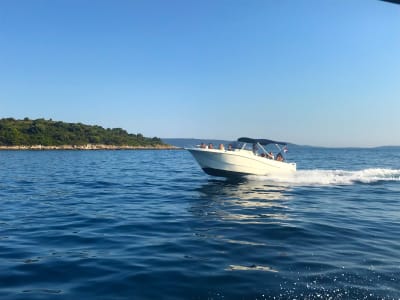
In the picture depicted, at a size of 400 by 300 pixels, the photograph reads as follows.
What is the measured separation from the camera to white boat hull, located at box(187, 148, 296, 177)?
1036 inches

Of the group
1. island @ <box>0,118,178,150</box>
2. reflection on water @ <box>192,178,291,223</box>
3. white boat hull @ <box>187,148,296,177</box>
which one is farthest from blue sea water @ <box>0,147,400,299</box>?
island @ <box>0,118,178,150</box>

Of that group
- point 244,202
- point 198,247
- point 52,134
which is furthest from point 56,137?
point 198,247

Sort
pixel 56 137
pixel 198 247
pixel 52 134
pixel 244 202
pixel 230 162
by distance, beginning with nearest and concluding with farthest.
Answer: pixel 198 247 < pixel 244 202 < pixel 230 162 < pixel 56 137 < pixel 52 134

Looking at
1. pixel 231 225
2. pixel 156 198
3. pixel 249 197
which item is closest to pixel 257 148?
pixel 249 197

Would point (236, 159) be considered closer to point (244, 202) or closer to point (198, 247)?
point (244, 202)

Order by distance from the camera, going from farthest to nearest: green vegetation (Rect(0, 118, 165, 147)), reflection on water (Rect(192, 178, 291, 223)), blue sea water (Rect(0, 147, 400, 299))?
green vegetation (Rect(0, 118, 165, 147))
reflection on water (Rect(192, 178, 291, 223))
blue sea water (Rect(0, 147, 400, 299))

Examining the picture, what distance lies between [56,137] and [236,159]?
144949mm

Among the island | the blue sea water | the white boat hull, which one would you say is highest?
the island

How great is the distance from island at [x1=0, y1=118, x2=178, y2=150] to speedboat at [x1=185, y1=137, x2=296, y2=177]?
396 ft

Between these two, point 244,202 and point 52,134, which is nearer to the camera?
point 244,202

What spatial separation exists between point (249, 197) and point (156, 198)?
4647mm

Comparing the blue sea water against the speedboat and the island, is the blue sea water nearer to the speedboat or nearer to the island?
the speedboat

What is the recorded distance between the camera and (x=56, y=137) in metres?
157

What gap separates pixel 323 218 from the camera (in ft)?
44.3
